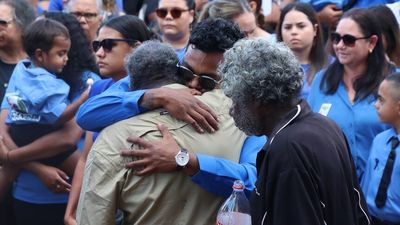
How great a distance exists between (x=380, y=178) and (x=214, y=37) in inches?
73.5

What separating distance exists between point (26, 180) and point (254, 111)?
274cm

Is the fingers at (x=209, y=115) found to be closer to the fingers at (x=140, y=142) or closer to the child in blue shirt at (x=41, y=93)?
the fingers at (x=140, y=142)

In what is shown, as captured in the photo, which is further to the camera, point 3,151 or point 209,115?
point 3,151

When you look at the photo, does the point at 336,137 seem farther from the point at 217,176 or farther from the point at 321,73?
the point at 321,73

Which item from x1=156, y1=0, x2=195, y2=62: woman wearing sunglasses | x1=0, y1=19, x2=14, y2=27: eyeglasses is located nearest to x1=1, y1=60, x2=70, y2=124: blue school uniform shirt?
x1=0, y1=19, x2=14, y2=27: eyeglasses

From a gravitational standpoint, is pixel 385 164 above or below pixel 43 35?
below

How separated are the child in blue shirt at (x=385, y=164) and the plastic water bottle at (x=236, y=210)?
1.84 metres

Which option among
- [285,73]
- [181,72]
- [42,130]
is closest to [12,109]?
[42,130]

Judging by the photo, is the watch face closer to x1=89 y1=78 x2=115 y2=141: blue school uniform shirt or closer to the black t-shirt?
x1=89 y1=78 x2=115 y2=141: blue school uniform shirt

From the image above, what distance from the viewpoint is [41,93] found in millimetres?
4820

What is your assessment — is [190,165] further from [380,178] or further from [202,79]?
[380,178]

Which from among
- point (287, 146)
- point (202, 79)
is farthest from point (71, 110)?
point (287, 146)

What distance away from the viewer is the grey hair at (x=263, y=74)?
8.78 feet

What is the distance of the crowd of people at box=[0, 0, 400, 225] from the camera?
2627 millimetres
